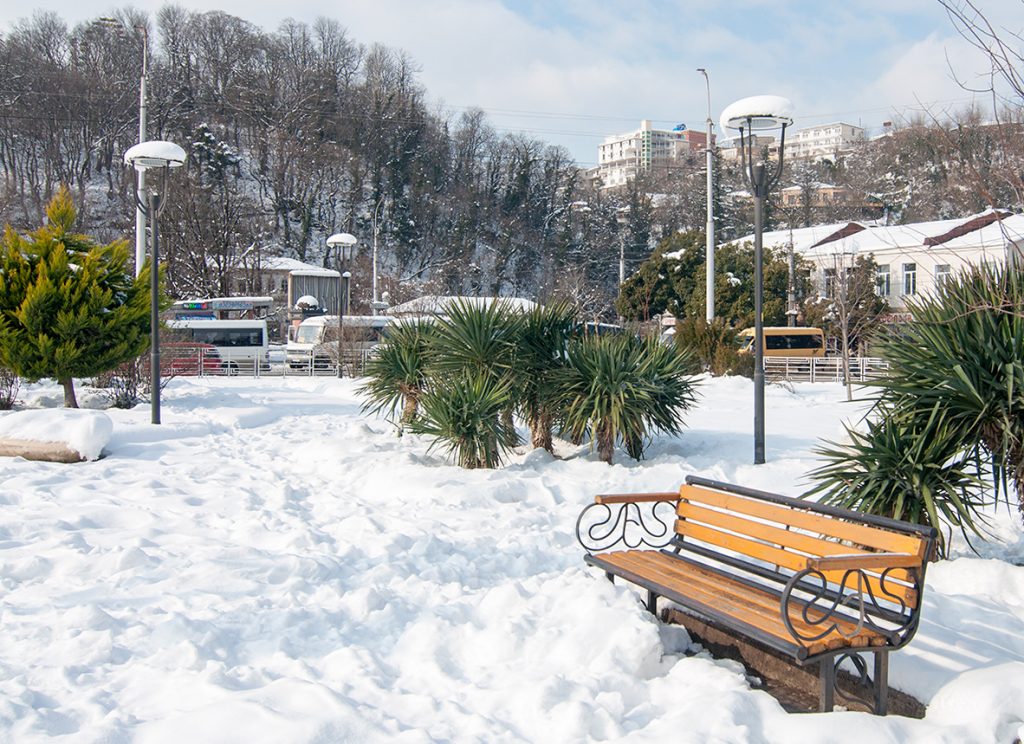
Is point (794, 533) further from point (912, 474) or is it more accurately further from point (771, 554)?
point (912, 474)

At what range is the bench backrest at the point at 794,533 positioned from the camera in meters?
3.82

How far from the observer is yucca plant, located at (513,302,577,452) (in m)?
10.3

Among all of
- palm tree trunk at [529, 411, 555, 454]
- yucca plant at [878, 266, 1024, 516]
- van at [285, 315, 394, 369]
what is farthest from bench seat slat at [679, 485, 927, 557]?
van at [285, 315, 394, 369]

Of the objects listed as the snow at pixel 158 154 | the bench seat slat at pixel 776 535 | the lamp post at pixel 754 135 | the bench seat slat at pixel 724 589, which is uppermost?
the snow at pixel 158 154

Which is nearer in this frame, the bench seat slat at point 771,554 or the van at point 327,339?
the bench seat slat at point 771,554

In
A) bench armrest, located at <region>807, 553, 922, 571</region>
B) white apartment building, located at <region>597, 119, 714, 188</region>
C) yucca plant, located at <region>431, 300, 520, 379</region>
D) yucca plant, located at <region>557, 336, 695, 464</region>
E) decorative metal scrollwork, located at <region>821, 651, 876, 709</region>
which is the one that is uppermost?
→ white apartment building, located at <region>597, 119, 714, 188</region>

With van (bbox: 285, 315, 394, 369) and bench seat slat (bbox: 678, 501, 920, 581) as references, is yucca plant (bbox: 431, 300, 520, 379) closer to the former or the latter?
bench seat slat (bbox: 678, 501, 920, 581)

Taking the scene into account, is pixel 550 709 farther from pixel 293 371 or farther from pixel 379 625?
pixel 293 371

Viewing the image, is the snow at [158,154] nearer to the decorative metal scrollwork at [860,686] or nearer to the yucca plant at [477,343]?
the yucca plant at [477,343]

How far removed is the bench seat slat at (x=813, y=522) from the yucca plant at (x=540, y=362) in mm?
4700

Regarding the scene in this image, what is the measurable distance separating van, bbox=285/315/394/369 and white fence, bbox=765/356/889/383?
43.5 ft

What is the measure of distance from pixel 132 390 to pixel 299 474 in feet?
25.5

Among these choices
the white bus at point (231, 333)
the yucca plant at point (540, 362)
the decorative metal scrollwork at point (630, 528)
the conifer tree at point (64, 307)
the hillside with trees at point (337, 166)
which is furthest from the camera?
the hillside with trees at point (337, 166)

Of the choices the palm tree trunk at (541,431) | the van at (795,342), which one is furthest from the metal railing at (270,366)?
the van at (795,342)
